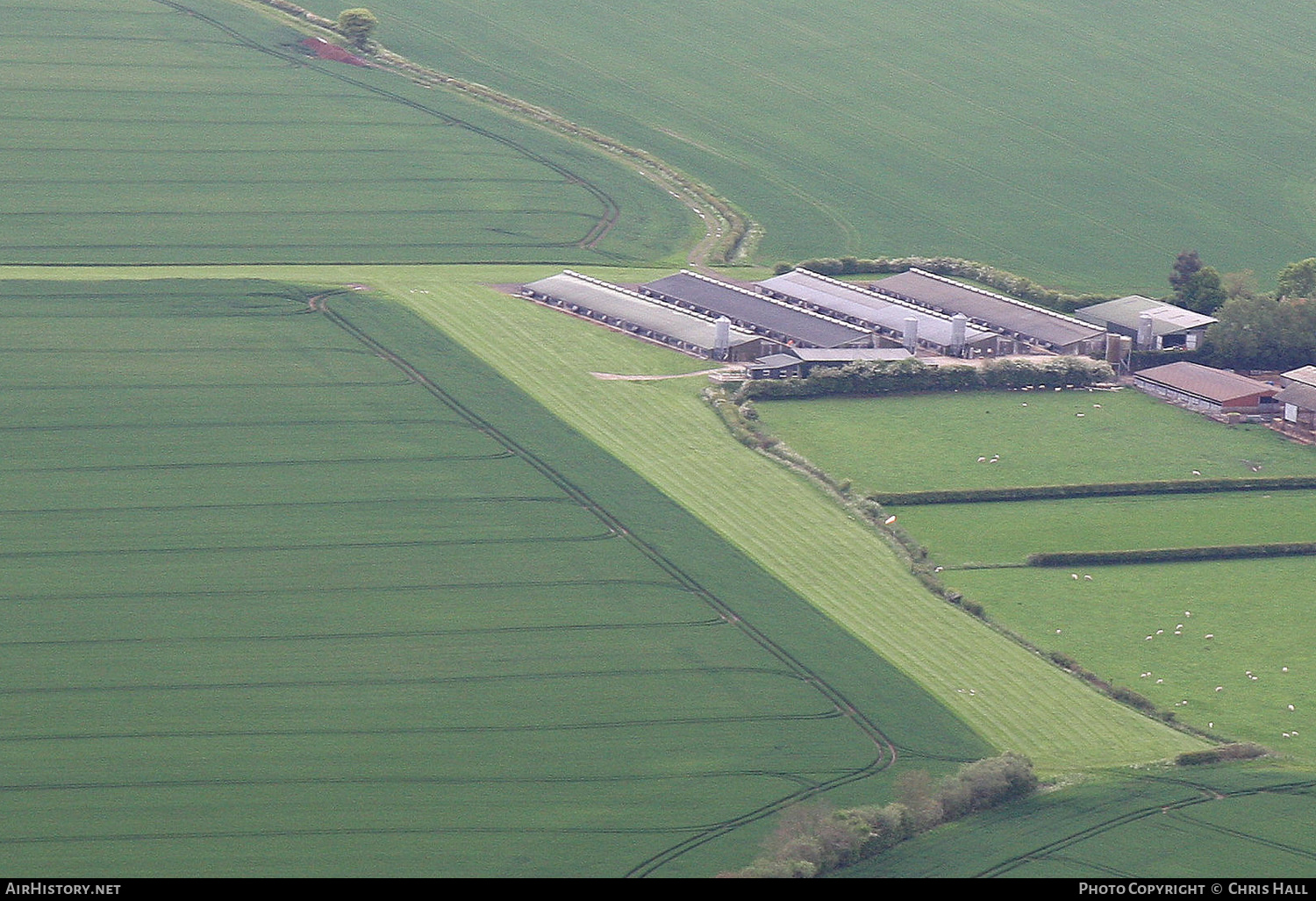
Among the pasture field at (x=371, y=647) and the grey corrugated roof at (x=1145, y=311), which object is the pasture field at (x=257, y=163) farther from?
the grey corrugated roof at (x=1145, y=311)

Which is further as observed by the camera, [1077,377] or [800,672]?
[1077,377]

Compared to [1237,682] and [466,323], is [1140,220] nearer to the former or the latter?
[466,323]

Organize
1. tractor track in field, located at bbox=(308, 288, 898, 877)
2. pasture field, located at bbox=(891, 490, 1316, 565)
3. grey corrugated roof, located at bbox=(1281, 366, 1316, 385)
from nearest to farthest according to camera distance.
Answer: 1. tractor track in field, located at bbox=(308, 288, 898, 877)
2. pasture field, located at bbox=(891, 490, 1316, 565)
3. grey corrugated roof, located at bbox=(1281, 366, 1316, 385)

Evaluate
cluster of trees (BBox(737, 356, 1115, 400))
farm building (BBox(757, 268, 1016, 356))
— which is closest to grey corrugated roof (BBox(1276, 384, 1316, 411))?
cluster of trees (BBox(737, 356, 1115, 400))

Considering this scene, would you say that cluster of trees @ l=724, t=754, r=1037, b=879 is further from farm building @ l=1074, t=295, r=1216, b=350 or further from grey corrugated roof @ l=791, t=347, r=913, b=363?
farm building @ l=1074, t=295, r=1216, b=350

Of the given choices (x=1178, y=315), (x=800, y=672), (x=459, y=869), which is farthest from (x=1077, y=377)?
(x=459, y=869)

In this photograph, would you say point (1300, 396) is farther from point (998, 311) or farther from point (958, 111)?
point (958, 111)
